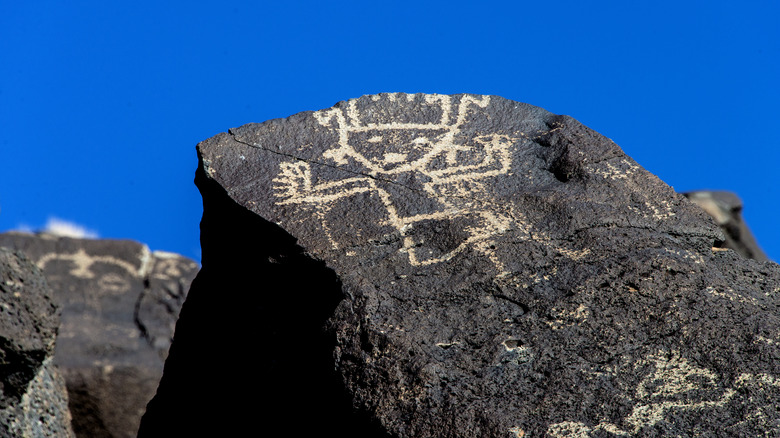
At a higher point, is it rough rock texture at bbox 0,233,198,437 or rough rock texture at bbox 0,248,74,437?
rough rock texture at bbox 0,233,198,437

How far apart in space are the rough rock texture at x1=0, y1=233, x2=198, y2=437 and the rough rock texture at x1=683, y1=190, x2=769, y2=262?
3843 millimetres

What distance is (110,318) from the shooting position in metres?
5.76

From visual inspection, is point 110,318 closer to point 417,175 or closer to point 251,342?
point 251,342

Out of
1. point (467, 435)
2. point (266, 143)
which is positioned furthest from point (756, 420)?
point (266, 143)

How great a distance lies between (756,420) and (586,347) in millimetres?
411

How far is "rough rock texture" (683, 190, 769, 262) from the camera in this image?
6777 millimetres

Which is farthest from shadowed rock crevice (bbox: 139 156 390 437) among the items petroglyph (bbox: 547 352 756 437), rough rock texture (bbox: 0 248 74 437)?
petroglyph (bbox: 547 352 756 437)

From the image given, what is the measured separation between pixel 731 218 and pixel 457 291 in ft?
16.8

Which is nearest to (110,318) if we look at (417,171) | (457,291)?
(417,171)

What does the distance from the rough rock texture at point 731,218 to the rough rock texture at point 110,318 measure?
3843mm

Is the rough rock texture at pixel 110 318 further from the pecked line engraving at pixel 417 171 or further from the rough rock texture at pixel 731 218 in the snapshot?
the rough rock texture at pixel 731 218

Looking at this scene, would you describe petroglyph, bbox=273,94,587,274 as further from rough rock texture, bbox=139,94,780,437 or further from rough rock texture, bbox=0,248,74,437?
rough rock texture, bbox=0,248,74,437

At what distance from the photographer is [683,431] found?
76.8 inches

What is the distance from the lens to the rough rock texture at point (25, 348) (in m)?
3.01
